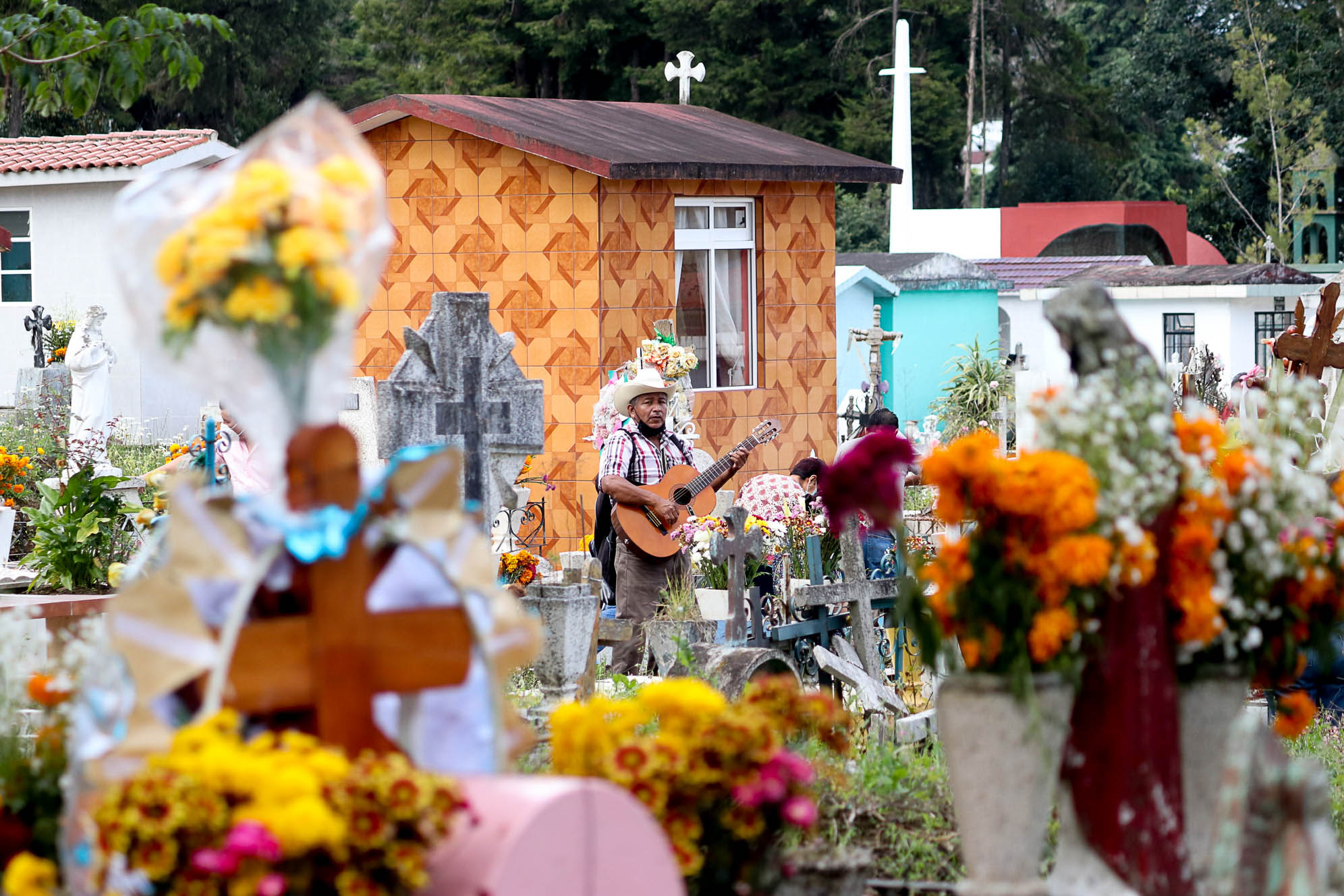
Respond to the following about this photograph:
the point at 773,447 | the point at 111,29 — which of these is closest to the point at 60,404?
the point at 773,447

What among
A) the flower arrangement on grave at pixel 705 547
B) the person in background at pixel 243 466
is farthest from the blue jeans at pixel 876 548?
the person in background at pixel 243 466

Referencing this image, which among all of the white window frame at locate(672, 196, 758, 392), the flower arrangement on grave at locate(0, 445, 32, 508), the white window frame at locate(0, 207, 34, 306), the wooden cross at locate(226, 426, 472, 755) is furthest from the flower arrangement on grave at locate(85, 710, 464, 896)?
the white window frame at locate(0, 207, 34, 306)

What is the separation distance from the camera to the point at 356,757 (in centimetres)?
312

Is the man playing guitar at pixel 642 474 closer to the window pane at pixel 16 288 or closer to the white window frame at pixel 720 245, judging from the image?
the white window frame at pixel 720 245

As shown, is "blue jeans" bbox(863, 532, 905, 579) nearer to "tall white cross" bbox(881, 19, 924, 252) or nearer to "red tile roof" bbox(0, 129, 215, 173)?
"red tile roof" bbox(0, 129, 215, 173)

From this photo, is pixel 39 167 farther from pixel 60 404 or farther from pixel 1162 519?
pixel 1162 519

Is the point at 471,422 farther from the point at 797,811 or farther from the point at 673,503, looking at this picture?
the point at 797,811

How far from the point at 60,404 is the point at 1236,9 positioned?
31855mm

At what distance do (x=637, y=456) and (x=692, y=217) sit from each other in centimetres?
596

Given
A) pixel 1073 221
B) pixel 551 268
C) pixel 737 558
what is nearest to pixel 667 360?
pixel 737 558

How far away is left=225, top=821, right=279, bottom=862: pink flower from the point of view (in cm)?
271

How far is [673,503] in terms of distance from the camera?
9.38 metres

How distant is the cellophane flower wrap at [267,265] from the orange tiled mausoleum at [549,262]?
10.9 metres

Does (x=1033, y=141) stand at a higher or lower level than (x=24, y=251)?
higher
